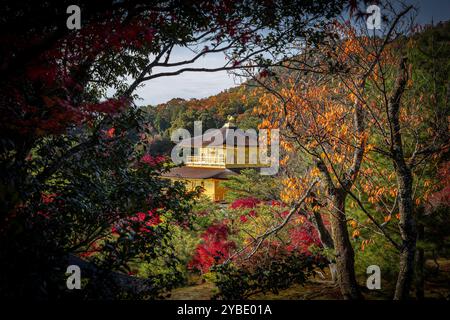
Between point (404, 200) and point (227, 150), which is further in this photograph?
point (227, 150)

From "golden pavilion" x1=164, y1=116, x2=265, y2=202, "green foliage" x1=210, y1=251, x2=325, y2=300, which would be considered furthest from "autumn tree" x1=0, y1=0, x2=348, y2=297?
"golden pavilion" x1=164, y1=116, x2=265, y2=202

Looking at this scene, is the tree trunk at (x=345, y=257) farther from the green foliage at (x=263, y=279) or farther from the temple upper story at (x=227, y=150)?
the temple upper story at (x=227, y=150)

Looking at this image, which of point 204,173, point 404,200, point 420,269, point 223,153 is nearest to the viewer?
point 404,200

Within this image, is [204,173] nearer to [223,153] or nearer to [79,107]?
[223,153]

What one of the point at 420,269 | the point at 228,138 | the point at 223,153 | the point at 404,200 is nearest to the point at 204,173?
the point at 223,153

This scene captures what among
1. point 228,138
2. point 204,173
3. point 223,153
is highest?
point 228,138

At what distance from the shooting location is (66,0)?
2.99 m

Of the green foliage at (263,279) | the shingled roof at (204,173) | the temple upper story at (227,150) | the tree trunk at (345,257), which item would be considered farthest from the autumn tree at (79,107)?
the temple upper story at (227,150)

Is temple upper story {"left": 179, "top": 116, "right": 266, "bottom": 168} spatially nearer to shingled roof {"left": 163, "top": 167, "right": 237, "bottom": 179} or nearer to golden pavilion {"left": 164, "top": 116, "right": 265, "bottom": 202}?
golden pavilion {"left": 164, "top": 116, "right": 265, "bottom": 202}

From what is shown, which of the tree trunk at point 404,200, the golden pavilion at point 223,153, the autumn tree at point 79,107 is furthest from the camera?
the golden pavilion at point 223,153

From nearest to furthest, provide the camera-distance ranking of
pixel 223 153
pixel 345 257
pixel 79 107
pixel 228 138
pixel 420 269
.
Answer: pixel 79 107, pixel 345 257, pixel 420 269, pixel 223 153, pixel 228 138

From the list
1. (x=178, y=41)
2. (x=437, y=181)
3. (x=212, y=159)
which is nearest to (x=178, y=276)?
(x=178, y=41)

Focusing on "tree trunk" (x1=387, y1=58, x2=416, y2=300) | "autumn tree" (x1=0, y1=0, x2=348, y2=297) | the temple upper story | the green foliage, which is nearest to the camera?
"autumn tree" (x1=0, y1=0, x2=348, y2=297)

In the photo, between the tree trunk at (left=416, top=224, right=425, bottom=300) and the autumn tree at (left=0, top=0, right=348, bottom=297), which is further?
the tree trunk at (left=416, top=224, right=425, bottom=300)
